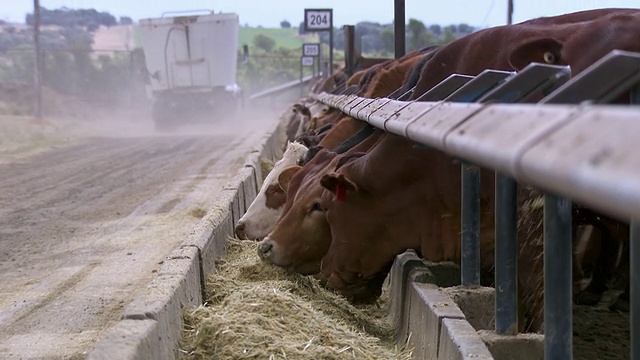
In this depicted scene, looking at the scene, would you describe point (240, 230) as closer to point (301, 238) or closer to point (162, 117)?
point (301, 238)

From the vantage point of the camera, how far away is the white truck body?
104 ft

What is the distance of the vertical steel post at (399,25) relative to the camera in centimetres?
1190

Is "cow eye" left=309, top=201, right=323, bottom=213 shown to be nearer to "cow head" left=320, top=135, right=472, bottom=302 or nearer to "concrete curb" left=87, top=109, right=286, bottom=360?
"cow head" left=320, top=135, right=472, bottom=302

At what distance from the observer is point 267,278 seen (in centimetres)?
591

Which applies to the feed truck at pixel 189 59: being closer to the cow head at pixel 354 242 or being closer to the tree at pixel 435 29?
the cow head at pixel 354 242

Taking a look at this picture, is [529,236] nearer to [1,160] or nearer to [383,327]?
[383,327]

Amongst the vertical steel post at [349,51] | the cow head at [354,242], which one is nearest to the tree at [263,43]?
the vertical steel post at [349,51]

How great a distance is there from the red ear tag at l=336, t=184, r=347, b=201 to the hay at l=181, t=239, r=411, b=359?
57 centimetres

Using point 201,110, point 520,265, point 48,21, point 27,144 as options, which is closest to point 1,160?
point 27,144

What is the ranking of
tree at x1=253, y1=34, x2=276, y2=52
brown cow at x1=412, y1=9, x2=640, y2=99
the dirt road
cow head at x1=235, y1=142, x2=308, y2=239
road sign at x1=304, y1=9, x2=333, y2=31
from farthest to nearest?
tree at x1=253, y1=34, x2=276, y2=52, road sign at x1=304, y1=9, x2=333, y2=31, cow head at x1=235, y1=142, x2=308, y2=239, the dirt road, brown cow at x1=412, y1=9, x2=640, y2=99

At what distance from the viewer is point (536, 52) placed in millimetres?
5523

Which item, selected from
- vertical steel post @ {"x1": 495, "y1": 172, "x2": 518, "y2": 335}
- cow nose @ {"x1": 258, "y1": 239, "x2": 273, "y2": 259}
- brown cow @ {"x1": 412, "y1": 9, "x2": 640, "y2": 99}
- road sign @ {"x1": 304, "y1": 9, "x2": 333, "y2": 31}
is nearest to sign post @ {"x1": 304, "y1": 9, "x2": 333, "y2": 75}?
road sign @ {"x1": 304, "y1": 9, "x2": 333, "y2": 31}

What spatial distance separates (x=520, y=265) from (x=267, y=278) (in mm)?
1659

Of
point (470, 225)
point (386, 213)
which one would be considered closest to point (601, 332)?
point (470, 225)
